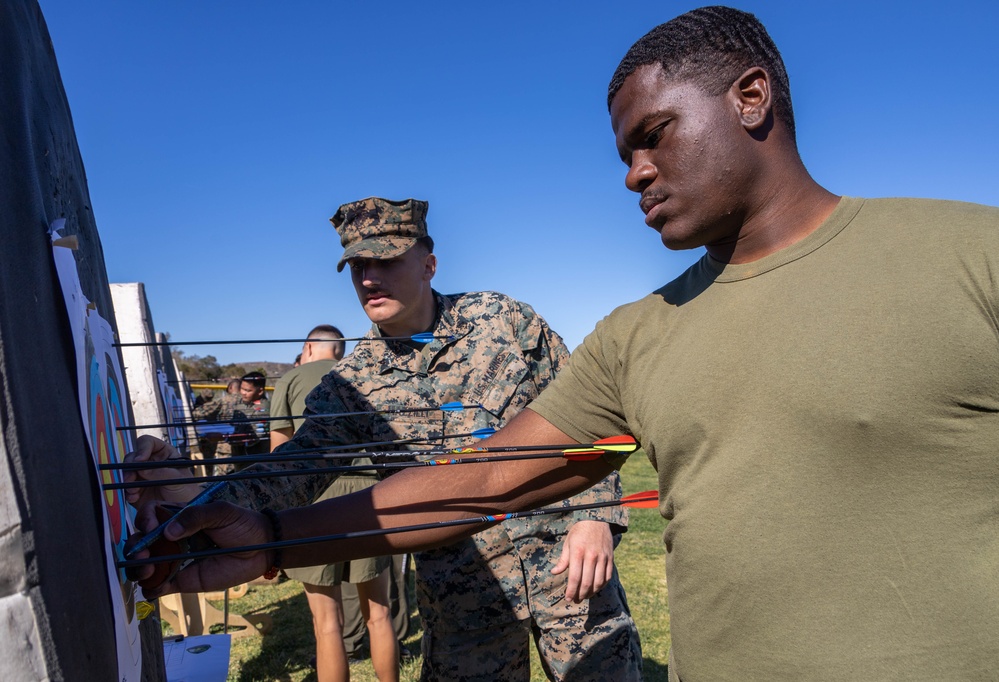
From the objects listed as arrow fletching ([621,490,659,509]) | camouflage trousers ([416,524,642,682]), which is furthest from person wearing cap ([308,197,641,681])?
arrow fletching ([621,490,659,509])

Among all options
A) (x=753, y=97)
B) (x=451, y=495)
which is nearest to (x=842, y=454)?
(x=753, y=97)

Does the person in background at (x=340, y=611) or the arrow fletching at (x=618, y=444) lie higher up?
the arrow fletching at (x=618, y=444)

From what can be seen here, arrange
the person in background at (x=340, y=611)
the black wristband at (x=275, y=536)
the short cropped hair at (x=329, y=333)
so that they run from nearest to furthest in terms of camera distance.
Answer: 1. the black wristband at (x=275, y=536)
2. the person in background at (x=340, y=611)
3. the short cropped hair at (x=329, y=333)

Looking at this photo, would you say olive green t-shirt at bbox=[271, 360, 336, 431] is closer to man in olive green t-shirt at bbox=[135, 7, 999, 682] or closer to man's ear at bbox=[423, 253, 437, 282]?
man's ear at bbox=[423, 253, 437, 282]

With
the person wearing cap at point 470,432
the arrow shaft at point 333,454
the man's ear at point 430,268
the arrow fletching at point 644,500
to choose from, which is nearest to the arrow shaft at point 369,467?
the arrow shaft at point 333,454

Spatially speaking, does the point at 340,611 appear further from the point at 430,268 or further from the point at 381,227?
the point at 381,227

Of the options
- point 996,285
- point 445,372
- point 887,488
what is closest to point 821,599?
point 887,488

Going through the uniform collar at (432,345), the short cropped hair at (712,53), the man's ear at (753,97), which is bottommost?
the uniform collar at (432,345)

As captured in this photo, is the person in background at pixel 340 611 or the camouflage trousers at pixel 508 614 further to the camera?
the person in background at pixel 340 611

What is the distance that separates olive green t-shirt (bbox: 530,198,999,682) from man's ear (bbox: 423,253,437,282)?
1637mm

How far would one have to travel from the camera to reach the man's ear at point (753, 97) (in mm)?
1497

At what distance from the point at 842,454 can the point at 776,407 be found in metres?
0.13

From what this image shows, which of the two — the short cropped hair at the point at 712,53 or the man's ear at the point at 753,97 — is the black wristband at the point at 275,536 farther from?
the man's ear at the point at 753,97

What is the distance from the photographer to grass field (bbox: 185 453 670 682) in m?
4.86
